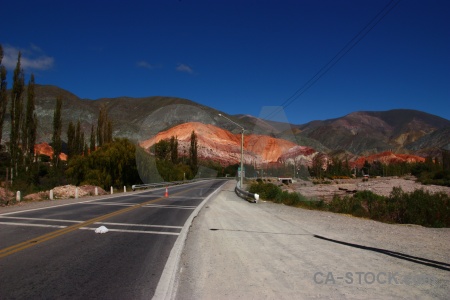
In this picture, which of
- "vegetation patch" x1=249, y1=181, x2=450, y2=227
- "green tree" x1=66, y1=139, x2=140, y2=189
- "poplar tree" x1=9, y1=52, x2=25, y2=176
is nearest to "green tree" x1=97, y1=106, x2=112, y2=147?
"green tree" x1=66, y1=139, x2=140, y2=189

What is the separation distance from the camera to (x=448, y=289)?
601cm

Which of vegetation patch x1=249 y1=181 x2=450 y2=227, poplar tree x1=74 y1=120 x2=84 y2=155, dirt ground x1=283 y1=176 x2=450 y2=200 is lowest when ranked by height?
dirt ground x1=283 y1=176 x2=450 y2=200

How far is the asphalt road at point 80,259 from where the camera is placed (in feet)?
18.6

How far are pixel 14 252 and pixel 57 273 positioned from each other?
2.12 meters

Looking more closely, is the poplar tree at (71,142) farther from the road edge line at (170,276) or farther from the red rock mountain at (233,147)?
the red rock mountain at (233,147)

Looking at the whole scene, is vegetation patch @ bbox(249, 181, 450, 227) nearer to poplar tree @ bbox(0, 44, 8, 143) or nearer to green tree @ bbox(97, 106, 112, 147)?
poplar tree @ bbox(0, 44, 8, 143)

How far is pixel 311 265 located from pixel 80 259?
15.1 ft

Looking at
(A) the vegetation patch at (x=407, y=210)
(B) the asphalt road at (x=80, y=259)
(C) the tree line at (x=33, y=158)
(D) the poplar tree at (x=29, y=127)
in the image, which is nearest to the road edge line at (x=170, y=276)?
(B) the asphalt road at (x=80, y=259)

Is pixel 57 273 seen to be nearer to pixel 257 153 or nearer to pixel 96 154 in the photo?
pixel 96 154

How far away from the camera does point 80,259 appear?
24.8 ft

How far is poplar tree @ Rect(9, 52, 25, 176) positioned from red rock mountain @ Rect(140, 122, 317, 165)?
100 meters

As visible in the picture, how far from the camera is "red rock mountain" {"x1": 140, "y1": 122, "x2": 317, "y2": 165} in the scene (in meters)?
151

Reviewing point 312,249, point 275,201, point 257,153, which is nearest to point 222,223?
point 312,249

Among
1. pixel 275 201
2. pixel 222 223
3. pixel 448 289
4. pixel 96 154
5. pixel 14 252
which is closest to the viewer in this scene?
pixel 448 289
